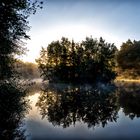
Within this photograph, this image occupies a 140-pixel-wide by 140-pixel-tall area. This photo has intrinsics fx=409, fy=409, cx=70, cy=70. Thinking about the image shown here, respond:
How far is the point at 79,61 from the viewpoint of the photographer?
100438mm

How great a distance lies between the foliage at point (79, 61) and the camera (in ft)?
322

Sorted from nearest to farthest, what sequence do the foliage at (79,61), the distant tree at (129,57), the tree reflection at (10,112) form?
the tree reflection at (10,112), the foliage at (79,61), the distant tree at (129,57)

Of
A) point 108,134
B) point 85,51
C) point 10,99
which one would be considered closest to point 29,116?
point 10,99

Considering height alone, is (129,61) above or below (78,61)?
above

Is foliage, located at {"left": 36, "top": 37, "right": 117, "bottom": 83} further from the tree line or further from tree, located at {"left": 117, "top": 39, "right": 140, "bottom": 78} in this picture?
tree, located at {"left": 117, "top": 39, "right": 140, "bottom": 78}

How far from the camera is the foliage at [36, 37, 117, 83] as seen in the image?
9819 cm

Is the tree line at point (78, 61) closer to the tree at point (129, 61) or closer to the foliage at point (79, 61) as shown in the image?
the foliage at point (79, 61)

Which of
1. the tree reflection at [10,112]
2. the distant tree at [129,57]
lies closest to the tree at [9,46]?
the tree reflection at [10,112]

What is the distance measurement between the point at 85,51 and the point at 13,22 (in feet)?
249

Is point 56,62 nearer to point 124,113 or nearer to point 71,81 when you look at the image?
point 71,81

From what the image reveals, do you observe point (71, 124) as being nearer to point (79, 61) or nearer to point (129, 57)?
point (79, 61)

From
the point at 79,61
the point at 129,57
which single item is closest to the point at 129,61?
the point at 129,57

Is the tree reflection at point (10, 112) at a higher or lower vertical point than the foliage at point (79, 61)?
lower

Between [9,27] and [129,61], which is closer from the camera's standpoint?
[9,27]
